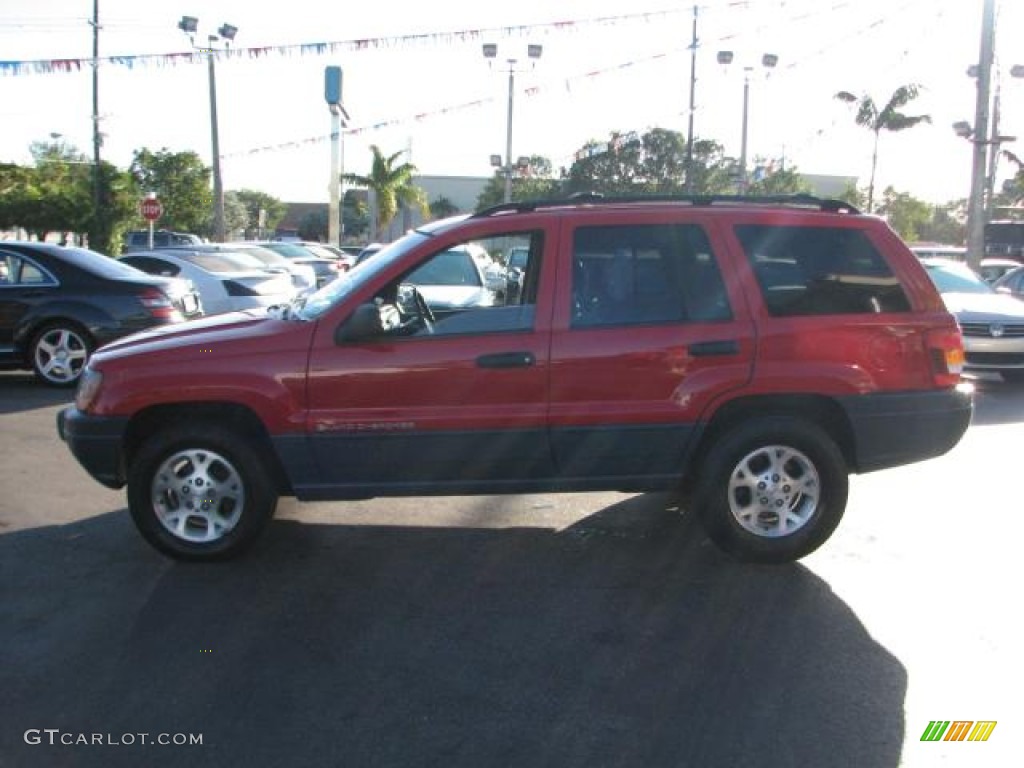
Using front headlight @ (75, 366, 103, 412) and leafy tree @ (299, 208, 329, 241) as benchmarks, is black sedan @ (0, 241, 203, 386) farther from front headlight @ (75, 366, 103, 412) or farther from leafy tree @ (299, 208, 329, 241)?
leafy tree @ (299, 208, 329, 241)

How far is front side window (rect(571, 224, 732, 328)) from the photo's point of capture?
4836mm

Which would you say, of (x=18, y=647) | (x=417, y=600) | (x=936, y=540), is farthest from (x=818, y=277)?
(x=18, y=647)

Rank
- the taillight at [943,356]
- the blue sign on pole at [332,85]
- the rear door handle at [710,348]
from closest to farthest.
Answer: the rear door handle at [710,348] < the taillight at [943,356] < the blue sign on pole at [332,85]

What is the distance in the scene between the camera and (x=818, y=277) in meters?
5.00

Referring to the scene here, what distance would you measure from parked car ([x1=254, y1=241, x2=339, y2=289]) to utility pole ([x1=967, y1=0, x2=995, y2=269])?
42.0ft

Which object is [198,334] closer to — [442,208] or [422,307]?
[422,307]

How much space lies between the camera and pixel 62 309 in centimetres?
993

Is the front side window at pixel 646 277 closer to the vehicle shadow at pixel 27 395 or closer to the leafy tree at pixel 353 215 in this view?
the vehicle shadow at pixel 27 395

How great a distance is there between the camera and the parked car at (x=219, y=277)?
1264 cm

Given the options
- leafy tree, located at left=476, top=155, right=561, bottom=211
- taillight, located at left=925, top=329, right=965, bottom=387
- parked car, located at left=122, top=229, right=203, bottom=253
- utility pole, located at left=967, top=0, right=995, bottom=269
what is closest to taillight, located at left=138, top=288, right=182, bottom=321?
taillight, located at left=925, top=329, right=965, bottom=387

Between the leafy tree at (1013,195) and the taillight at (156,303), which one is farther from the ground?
the leafy tree at (1013,195)

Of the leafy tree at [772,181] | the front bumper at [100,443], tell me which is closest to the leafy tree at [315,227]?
the leafy tree at [772,181]

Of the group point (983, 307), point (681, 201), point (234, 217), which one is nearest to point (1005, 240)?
point (983, 307)

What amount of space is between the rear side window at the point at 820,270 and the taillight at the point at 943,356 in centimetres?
22
